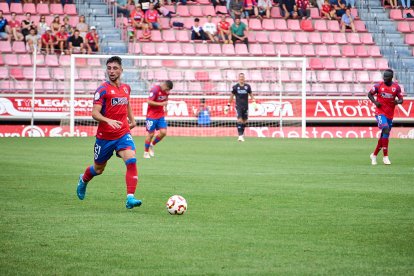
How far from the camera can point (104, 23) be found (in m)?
36.8

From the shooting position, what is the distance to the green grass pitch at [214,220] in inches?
302

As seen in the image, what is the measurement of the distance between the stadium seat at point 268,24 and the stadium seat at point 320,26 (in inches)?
83.5

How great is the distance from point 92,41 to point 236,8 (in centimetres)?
734

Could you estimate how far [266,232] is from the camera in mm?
9438

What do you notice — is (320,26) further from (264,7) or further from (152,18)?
(152,18)

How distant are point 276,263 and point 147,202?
16.2 feet

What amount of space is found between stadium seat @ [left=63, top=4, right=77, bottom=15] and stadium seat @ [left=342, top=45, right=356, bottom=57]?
12128mm

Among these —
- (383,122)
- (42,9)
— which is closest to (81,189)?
(383,122)

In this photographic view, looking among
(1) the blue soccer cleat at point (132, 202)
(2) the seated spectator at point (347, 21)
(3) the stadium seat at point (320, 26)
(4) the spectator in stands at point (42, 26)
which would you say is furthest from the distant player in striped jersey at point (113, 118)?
(2) the seated spectator at point (347, 21)

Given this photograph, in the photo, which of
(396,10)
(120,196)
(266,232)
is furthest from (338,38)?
(266,232)

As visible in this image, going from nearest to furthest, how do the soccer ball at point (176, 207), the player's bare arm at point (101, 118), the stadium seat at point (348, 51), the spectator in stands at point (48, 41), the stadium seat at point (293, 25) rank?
1. the soccer ball at point (176, 207)
2. the player's bare arm at point (101, 118)
3. the spectator in stands at point (48, 41)
4. the stadium seat at point (348, 51)
5. the stadium seat at point (293, 25)

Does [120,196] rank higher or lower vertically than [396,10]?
lower

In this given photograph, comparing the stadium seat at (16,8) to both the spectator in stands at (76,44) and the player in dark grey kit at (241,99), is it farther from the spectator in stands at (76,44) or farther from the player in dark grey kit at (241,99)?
the player in dark grey kit at (241,99)

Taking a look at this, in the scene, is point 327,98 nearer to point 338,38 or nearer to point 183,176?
point 338,38
